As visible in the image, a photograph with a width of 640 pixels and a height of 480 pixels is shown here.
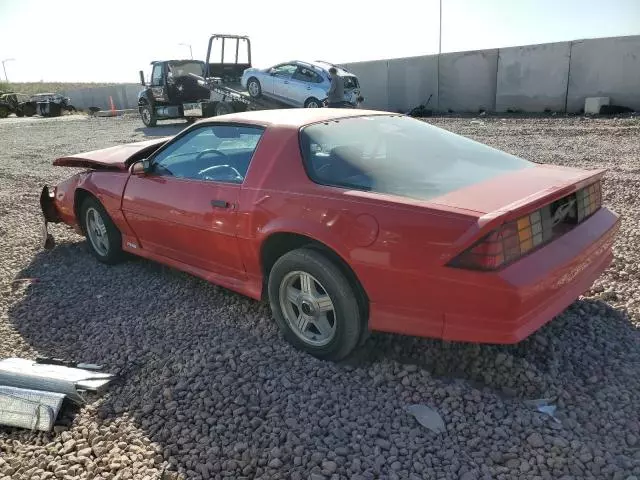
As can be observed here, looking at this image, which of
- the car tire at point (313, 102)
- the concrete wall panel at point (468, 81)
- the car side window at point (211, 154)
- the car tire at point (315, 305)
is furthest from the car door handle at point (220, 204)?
the concrete wall panel at point (468, 81)

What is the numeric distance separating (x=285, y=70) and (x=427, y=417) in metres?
15.6

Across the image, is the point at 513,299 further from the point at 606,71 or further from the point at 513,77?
the point at 513,77

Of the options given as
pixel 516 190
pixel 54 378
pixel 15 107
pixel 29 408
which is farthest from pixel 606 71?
pixel 15 107

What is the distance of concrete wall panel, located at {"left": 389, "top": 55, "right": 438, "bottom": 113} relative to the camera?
837 inches

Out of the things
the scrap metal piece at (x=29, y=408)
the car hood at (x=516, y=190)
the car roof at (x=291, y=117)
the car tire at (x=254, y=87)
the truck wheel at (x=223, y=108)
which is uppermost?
the car tire at (x=254, y=87)

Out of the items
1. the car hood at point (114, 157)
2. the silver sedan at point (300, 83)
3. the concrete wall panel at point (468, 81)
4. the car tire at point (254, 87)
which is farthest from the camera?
the concrete wall panel at point (468, 81)

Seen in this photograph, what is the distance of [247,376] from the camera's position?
9.07 feet

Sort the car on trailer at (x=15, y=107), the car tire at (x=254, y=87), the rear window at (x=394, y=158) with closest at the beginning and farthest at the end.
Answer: the rear window at (x=394, y=158) → the car tire at (x=254, y=87) → the car on trailer at (x=15, y=107)

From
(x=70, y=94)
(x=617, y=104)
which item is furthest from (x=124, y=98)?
(x=617, y=104)

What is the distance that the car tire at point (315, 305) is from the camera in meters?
2.66

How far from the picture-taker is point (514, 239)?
228 centimetres

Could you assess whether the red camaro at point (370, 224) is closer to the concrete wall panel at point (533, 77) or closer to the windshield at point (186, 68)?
the windshield at point (186, 68)

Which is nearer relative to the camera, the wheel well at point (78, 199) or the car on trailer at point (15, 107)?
the wheel well at point (78, 199)

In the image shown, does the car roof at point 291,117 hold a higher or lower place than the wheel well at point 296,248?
higher
